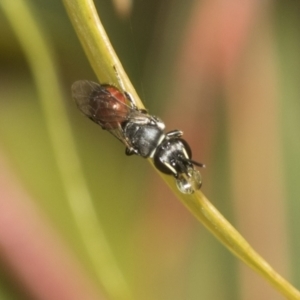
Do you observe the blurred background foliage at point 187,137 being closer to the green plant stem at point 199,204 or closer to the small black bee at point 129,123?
the small black bee at point 129,123

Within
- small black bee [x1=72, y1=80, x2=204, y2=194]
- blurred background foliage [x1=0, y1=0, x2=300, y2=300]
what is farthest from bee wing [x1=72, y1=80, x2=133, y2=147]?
blurred background foliage [x1=0, y1=0, x2=300, y2=300]

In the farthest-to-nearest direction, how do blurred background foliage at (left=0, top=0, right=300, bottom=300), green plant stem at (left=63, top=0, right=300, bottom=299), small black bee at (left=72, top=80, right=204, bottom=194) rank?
blurred background foliage at (left=0, top=0, right=300, bottom=300), small black bee at (left=72, top=80, right=204, bottom=194), green plant stem at (left=63, top=0, right=300, bottom=299)

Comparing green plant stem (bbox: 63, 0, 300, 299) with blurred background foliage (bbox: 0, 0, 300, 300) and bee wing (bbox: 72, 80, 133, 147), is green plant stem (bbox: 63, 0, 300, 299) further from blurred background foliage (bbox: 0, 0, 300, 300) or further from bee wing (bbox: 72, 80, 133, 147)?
blurred background foliage (bbox: 0, 0, 300, 300)

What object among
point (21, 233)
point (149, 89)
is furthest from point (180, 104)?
point (21, 233)

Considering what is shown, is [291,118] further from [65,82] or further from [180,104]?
[65,82]

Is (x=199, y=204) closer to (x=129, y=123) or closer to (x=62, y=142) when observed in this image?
(x=129, y=123)

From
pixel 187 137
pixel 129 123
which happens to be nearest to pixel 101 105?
pixel 129 123
